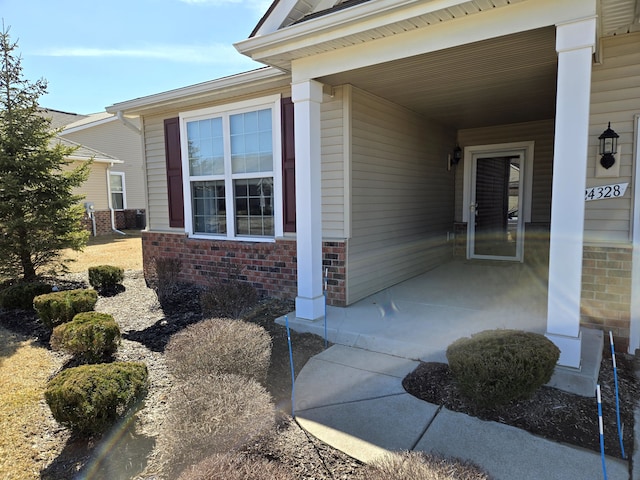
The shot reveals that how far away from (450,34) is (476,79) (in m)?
1.52

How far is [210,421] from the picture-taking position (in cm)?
219

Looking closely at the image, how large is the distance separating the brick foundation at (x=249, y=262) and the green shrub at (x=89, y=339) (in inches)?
89.0

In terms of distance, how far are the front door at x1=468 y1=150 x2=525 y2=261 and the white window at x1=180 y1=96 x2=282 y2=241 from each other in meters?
4.53

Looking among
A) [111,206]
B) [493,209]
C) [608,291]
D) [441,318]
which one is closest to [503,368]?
[441,318]

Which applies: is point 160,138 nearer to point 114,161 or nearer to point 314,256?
point 314,256

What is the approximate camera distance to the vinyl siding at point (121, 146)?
680 inches

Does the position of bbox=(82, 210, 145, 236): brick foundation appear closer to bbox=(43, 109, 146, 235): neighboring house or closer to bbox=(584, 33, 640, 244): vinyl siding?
A: bbox=(43, 109, 146, 235): neighboring house

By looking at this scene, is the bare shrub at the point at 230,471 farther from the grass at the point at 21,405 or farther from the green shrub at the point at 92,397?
the grass at the point at 21,405

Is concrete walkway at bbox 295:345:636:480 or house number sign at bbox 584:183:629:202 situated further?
house number sign at bbox 584:183:629:202

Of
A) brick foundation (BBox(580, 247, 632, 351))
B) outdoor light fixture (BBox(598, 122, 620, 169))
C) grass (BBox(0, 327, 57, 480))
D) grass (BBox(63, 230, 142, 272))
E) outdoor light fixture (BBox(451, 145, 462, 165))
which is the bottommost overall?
grass (BBox(0, 327, 57, 480))

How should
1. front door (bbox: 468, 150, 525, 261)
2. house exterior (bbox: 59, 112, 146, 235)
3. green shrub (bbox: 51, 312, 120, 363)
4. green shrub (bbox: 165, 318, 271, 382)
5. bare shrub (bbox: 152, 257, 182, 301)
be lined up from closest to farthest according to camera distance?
green shrub (bbox: 165, 318, 271, 382)
green shrub (bbox: 51, 312, 120, 363)
bare shrub (bbox: 152, 257, 182, 301)
front door (bbox: 468, 150, 525, 261)
house exterior (bbox: 59, 112, 146, 235)

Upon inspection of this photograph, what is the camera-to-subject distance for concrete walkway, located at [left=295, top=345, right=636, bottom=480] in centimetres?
222

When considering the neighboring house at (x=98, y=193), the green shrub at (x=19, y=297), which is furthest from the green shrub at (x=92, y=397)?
the neighboring house at (x=98, y=193)

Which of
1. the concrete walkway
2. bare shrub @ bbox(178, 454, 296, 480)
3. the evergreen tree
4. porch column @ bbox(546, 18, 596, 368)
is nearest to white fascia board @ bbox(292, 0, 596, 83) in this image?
porch column @ bbox(546, 18, 596, 368)
